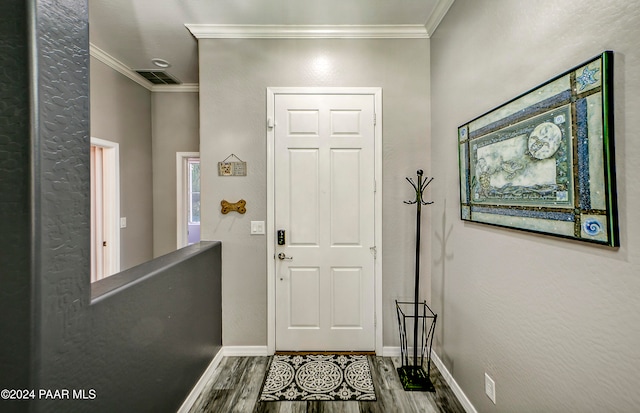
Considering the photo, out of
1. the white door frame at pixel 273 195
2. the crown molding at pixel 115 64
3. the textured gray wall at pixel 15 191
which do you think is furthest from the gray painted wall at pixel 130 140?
the textured gray wall at pixel 15 191

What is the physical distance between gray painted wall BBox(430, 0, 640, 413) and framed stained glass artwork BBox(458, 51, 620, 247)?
0.04 metres

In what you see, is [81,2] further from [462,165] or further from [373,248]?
[373,248]

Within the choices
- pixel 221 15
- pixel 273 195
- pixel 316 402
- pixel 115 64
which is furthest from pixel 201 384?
pixel 115 64

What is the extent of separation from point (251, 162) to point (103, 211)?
6.09 feet

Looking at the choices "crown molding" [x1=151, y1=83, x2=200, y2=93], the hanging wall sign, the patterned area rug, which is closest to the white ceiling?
"crown molding" [x1=151, y1=83, x2=200, y2=93]

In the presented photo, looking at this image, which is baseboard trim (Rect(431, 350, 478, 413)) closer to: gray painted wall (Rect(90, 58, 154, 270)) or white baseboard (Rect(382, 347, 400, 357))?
white baseboard (Rect(382, 347, 400, 357))

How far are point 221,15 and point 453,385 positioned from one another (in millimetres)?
3369

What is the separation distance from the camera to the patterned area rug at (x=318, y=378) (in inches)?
76.7

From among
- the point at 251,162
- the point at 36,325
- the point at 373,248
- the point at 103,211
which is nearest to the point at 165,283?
the point at 36,325

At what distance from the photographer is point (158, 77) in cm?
326

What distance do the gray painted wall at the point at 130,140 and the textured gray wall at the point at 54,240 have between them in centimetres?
226

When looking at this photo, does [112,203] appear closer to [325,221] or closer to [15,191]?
[325,221]

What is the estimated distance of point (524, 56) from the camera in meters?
1.32

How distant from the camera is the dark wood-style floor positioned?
72.0 inches
